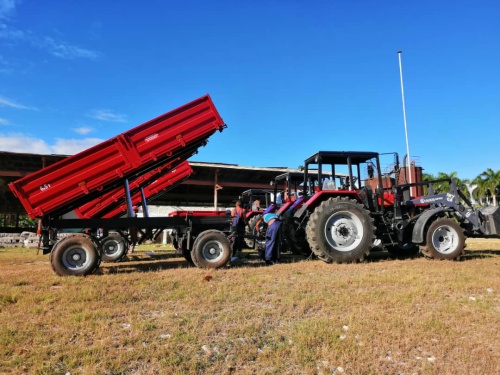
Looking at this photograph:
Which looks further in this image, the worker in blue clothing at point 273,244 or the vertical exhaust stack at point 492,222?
the vertical exhaust stack at point 492,222

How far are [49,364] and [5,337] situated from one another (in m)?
0.84

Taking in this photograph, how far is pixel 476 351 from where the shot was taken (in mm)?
3225

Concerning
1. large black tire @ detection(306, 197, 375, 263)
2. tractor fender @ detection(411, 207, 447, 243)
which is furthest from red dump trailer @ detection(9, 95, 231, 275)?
tractor fender @ detection(411, 207, 447, 243)

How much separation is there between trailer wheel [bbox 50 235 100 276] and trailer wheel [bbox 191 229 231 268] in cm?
187

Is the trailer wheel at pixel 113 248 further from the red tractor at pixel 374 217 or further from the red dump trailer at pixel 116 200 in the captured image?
the red tractor at pixel 374 217

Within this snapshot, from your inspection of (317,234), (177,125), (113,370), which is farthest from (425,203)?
(113,370)

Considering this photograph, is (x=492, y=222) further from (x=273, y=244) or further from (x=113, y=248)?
(x=113, y=248)

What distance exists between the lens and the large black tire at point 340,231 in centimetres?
793

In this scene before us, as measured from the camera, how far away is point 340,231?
26.9ft

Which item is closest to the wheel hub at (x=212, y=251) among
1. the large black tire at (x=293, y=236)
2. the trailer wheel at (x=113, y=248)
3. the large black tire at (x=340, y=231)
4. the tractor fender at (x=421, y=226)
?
the large black tire at (x=340, y=231)

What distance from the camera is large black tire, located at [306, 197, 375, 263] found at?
26.0ft

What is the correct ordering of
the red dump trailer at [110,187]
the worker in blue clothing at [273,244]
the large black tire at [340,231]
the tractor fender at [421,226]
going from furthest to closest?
the worker in blue clothing at [273,244] < the tractor fender at [421,226] < the large black tire at [340,231] < the red dump trailer at [110,187]

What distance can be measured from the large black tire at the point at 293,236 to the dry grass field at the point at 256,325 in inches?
130

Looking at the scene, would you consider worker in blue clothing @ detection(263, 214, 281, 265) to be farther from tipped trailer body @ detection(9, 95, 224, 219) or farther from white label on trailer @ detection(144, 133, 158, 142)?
white label on trailer @ detection(144, 133, 158, 142)
